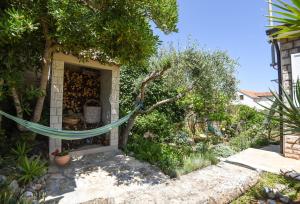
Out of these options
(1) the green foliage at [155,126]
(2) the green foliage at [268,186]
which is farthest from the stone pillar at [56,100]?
(2) the green foliage at [268,186]

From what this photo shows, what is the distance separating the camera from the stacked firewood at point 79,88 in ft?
19.4

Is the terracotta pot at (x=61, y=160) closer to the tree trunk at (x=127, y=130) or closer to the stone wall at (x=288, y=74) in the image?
the tree trunk at (x=127, y=130)

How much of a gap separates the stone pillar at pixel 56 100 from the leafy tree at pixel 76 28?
48 centimetres

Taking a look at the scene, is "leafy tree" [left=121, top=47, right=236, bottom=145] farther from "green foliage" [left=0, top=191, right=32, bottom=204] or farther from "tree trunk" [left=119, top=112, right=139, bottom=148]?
"green foliage" [left=0, top=191, right=32, bottom=204]

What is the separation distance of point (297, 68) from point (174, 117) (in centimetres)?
417

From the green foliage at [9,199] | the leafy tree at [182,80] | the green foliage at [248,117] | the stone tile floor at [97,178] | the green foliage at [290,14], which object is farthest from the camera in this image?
the green foliage at [248,117]

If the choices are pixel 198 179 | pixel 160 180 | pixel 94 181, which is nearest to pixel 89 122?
pixel 94 181

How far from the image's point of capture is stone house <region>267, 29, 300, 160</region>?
5105 mm

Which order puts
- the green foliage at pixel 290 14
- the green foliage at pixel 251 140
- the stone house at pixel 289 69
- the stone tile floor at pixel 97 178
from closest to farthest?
1. the green foliage at pixel 290 14
2. the stone tile floor at pixel 97 178
3. the stone house at pixel 289 69
4. the green foliage at pixel 251 140

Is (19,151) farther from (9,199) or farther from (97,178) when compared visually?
(97,178)

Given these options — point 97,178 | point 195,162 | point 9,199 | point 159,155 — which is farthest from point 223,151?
point 9,199

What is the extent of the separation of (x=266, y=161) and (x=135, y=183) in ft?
10.1

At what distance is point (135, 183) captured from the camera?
383 cm

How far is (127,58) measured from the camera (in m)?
3.96
